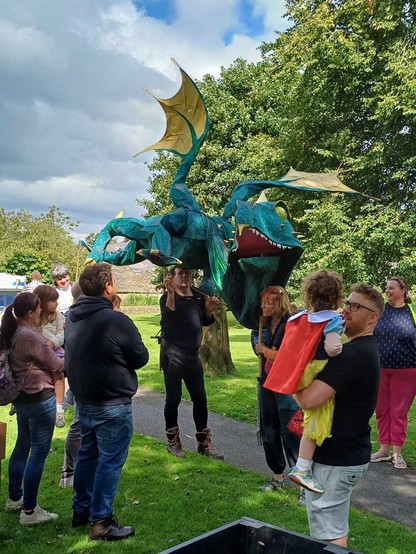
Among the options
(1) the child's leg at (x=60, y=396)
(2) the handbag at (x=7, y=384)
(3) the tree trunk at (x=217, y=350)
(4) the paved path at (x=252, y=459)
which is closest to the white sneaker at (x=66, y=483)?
(1) the child's leg at (x=60, y=396)

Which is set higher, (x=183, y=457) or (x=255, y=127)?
(x=255, y=127)

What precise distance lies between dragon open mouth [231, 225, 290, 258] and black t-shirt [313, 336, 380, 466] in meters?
1.37

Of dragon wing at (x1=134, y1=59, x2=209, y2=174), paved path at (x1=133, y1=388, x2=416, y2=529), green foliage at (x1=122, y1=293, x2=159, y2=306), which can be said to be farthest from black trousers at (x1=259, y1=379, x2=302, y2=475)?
green foliage at (x1=122, y1=293, x2=159, y2=306)

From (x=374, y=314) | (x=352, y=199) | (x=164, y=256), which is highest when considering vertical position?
(x=352, y=199)

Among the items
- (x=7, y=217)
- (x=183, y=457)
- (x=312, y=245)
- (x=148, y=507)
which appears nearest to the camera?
(x=148, y=507)

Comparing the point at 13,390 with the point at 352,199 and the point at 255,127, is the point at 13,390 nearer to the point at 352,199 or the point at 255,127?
the point at 352,199

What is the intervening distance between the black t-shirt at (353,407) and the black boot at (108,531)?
6.06 feet

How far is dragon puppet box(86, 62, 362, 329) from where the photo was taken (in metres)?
3.84

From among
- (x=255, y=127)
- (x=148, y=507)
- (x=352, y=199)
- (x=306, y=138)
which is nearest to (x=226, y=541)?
(x=148, y=507)

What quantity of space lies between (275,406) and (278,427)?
0.21 m

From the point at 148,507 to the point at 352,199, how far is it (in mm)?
12019

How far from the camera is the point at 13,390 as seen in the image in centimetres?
361

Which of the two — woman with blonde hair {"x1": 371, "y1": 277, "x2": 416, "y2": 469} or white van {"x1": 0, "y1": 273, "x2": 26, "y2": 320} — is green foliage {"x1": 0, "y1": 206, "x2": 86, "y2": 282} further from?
woman with blonde hair {"x1": 371, "y1": 277, "x2": 416, "y2": 469}

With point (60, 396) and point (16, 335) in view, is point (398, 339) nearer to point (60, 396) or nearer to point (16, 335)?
point (60, 396)
